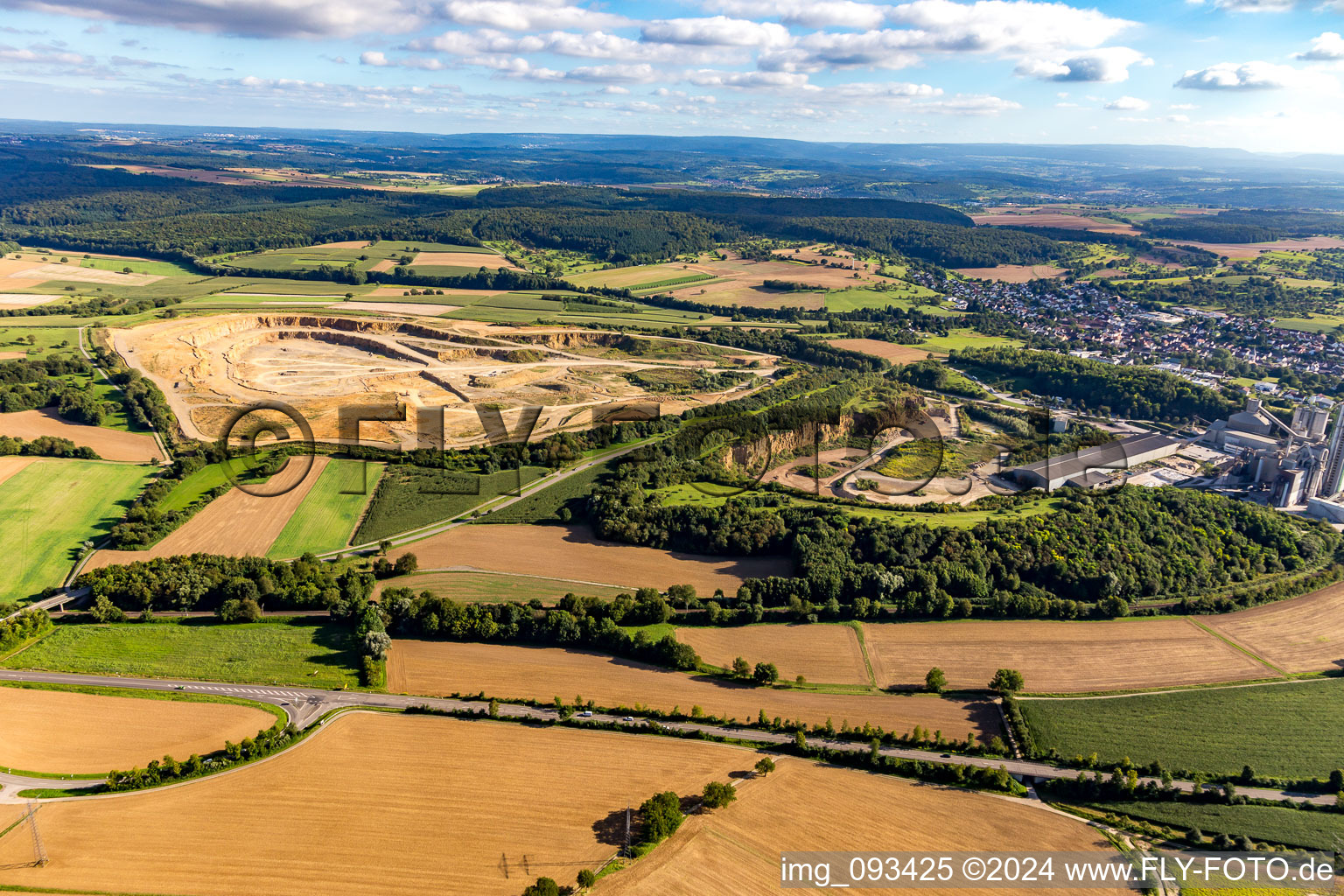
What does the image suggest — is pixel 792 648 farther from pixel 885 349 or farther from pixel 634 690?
pixel 885 349

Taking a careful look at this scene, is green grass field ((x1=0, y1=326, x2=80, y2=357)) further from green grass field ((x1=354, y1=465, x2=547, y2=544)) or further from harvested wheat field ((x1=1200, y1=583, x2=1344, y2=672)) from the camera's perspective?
harvested wheat field ((x1=1200, y1=583, x2=1344, y2=672))

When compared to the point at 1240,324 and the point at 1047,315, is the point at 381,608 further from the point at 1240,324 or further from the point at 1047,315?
the point at 1240,324

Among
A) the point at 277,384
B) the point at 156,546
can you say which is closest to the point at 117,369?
the point at 277,384

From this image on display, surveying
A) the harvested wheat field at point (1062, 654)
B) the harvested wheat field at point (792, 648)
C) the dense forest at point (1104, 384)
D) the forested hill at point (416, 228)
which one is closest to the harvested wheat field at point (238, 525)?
the harvested wheat field at point (792, 648)

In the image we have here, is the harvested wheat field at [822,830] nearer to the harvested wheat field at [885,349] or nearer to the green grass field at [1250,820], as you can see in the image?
the green grass field at [1250,820]

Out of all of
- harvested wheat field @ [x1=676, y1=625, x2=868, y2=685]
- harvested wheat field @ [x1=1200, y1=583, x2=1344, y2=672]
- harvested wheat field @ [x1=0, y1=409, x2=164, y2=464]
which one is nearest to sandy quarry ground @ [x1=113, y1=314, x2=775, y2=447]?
harvested wheat field @ [x1=0, y1=409, x2=164, y2=464]

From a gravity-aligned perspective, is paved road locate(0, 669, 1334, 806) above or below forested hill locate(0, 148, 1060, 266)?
below
